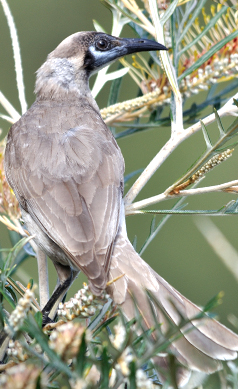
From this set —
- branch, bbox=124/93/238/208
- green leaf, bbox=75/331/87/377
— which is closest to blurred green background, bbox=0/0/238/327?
branch, bbox=124/93/238/208

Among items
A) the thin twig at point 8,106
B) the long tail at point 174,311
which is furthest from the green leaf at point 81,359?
the thin twig at point 8,106

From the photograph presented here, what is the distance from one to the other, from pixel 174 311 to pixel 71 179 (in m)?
0.73

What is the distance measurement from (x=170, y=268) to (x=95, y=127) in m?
3.88

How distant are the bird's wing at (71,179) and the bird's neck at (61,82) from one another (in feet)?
1.17

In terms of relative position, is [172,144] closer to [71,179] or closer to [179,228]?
[71,179]

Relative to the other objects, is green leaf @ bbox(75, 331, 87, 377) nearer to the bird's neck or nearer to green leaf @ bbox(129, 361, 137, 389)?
green leaf @ bbox(129, 361, 137, 389)

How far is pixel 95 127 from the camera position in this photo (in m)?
2.43

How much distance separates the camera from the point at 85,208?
1.92 m

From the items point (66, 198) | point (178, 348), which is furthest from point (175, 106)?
point (178, 348)

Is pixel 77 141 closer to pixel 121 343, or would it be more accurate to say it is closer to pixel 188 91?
pixel 188 91

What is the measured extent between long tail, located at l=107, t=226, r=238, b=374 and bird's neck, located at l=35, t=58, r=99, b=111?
1.17 meters

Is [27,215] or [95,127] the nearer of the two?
[27,215]

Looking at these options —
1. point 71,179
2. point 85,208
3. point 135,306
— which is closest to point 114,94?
point 71,179

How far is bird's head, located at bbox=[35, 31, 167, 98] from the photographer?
2.95 m
